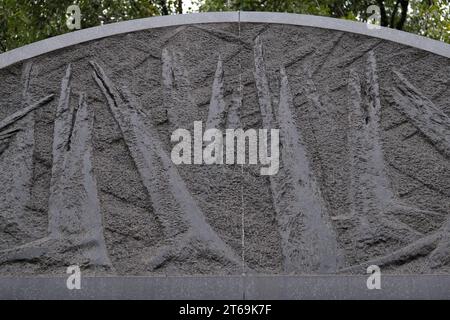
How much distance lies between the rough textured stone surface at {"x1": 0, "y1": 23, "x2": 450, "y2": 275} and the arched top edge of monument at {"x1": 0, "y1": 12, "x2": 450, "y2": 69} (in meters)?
0.05

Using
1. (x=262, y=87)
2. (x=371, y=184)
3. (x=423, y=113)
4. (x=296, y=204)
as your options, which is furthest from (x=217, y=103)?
(x=423, y=113)

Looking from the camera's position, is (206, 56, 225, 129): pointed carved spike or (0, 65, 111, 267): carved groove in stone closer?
(0, 65, 111, 267): carved groove in stone

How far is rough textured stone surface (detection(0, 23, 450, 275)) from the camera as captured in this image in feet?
16.3

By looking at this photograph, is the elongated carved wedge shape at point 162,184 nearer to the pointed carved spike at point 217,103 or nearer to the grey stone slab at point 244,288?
the grey stone slab at point 244,288

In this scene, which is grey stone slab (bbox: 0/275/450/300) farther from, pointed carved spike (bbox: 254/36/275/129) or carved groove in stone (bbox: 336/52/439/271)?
pointed carved spike (bbox: 254/36/275/129)

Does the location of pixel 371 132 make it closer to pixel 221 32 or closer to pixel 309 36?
pixel 309 36

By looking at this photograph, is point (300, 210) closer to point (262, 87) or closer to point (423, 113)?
point (262, 87)

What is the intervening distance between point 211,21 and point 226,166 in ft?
3.45

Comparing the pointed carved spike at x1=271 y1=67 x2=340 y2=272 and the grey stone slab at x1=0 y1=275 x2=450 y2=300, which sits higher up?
the pointed carved spike at x1=271 y1=67 x2=340 y2=272

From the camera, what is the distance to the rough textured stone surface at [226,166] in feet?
16.3

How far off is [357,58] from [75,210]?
2198 millimetres

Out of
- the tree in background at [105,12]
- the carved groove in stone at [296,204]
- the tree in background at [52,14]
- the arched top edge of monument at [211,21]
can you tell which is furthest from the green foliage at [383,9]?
the carved groove in stone at [296,204]

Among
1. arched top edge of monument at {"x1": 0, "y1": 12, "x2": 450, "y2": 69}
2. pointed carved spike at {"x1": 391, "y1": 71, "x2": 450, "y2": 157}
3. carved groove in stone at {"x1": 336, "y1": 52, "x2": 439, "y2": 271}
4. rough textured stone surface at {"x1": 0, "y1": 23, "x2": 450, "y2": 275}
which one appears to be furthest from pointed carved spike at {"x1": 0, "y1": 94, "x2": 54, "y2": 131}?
pointed carved spike at {"x1": 391, "y1": 71, "x2": 450, "y2": 157}
